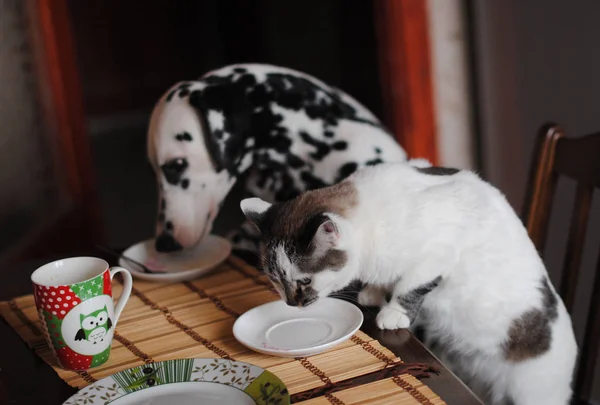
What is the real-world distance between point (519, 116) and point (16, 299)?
4.02 ft

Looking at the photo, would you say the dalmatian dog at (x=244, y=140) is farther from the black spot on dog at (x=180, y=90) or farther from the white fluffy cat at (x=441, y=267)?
the white fluffy cat at (x=441, y=267)

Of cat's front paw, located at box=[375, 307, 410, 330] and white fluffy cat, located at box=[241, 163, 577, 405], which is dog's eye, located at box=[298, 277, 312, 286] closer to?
white fluffy cat, located at box=[241, 163, 577, 405]

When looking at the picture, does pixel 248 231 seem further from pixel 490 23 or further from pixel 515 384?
pixel 490 23

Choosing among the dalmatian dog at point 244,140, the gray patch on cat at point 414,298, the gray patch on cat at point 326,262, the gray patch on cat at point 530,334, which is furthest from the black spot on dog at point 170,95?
the gray patch on cat at point 530,334

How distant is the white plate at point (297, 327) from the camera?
0.91 metres

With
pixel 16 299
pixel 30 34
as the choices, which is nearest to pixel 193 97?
pixel 16 299

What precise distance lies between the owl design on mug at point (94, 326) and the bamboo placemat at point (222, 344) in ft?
0.15

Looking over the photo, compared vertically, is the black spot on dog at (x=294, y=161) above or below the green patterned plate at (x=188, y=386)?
above

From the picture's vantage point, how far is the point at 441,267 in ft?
3.35

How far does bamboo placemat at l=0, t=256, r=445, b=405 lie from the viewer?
819 millimetres

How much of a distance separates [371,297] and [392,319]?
4.6 inches

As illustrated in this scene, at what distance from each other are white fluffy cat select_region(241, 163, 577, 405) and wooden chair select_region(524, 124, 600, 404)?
11cm

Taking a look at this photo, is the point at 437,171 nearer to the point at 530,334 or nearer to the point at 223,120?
the point at 530,334

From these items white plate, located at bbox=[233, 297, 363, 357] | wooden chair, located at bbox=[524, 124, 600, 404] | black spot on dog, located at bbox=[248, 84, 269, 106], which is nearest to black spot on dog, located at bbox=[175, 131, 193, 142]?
black spot on dog, located at bbox=[248, 84, 269, 106]
